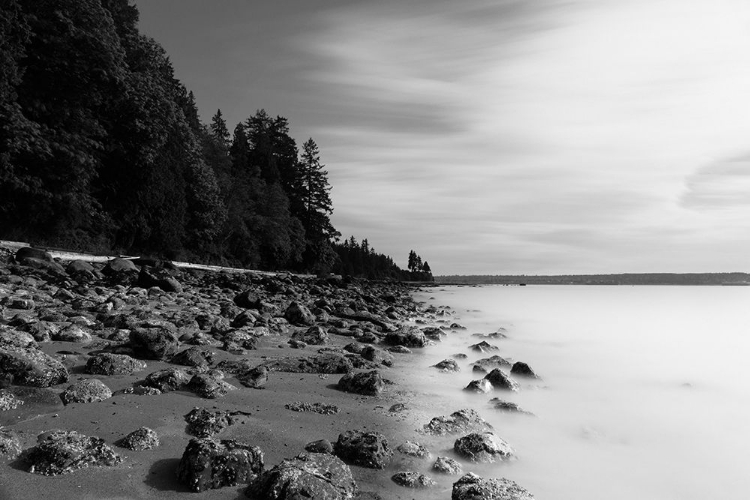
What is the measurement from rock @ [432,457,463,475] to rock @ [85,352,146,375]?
2.77m

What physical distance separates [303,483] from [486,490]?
36.1 inches

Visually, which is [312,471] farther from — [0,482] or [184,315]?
[184,315]

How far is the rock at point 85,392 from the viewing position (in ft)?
10.3

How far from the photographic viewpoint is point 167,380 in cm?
368

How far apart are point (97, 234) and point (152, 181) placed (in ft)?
14.6

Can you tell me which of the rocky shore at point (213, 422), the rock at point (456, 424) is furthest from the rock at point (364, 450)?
the rock at point (456, 424)

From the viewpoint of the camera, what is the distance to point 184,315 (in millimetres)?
7457

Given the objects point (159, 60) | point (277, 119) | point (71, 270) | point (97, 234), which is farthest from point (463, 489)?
point (277, 119)

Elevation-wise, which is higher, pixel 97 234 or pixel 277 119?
pixel 277 119

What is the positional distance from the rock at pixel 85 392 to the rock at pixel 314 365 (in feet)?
5.84

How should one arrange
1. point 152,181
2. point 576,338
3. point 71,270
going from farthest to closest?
point 152,181, point 71,270, point 576,338

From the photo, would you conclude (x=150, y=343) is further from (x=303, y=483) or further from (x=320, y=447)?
(x=303, y=483)

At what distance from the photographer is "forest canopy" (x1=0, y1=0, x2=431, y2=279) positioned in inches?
725

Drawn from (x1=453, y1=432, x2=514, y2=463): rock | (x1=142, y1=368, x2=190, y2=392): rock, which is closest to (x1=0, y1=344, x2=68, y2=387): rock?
(x1=142, y1=368, x2=190, y2=392): rock
